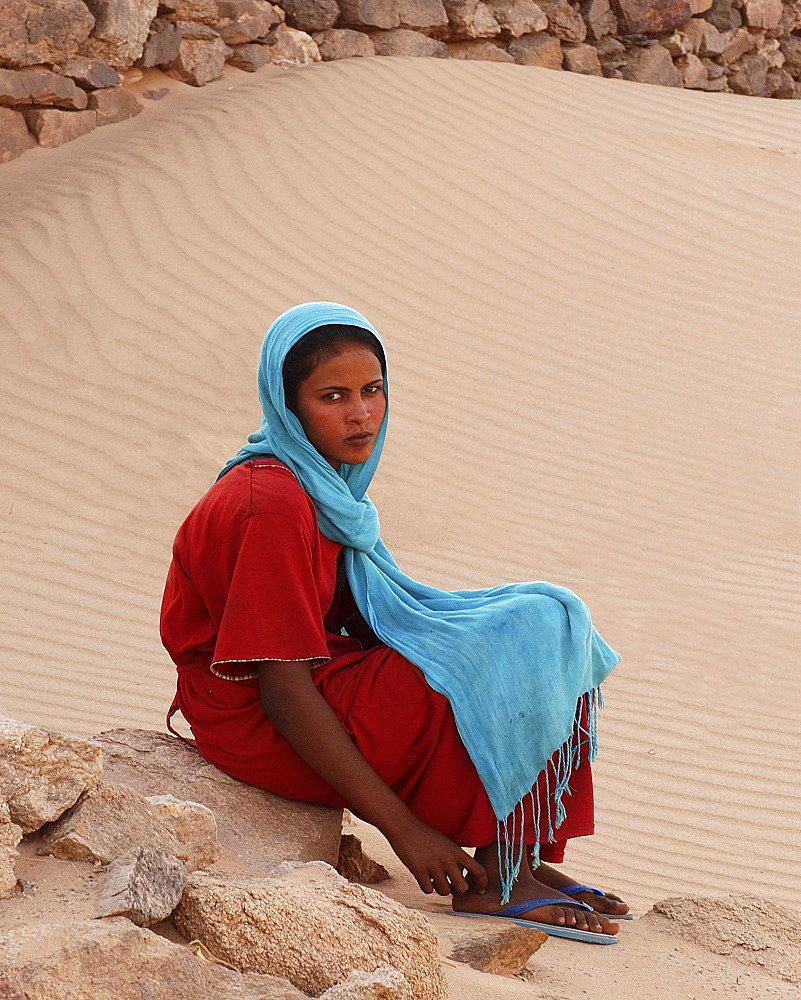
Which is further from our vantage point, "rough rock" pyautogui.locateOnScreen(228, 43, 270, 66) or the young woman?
"rough rock" pyautogui.locateOnScreen(228, 43, 270, 66)

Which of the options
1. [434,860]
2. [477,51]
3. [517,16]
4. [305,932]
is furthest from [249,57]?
[305,932]

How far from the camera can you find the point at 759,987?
105 inches

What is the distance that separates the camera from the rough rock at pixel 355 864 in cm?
322

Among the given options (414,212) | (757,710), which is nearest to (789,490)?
(757,710)

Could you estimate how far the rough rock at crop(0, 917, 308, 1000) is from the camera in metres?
1.79

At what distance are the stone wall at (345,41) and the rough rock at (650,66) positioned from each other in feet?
0.06

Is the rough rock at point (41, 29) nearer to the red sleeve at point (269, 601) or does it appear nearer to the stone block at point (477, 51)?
the stone block at point (477, 51)

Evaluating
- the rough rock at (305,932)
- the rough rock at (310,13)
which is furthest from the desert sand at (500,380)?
the rough rock at (310,13)

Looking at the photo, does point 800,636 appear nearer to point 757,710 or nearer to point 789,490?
point 757,710

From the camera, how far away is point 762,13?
16.1 m

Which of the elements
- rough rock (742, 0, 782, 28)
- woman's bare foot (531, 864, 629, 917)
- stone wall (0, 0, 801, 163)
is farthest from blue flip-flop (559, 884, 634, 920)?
rough rock (742, 0, 782, 28)

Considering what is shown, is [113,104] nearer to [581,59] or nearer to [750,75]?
[581,59]

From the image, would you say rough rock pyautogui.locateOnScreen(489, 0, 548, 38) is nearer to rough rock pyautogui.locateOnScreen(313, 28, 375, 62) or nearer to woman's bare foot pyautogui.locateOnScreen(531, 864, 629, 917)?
rough rock pyautogui.locateOnScreen(313, 28, 375, 62)

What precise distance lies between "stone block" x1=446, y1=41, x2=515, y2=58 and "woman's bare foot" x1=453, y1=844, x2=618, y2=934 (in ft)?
39.3
